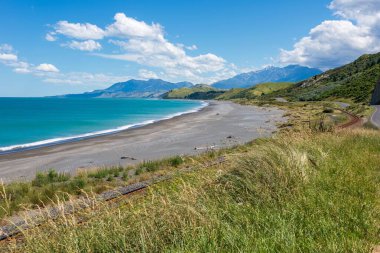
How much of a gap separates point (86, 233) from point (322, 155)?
7595 millimetres

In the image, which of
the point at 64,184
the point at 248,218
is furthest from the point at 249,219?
the point at 64,184

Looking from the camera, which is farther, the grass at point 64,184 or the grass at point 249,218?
the grass at point 64,184

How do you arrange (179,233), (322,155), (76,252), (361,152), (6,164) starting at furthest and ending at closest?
(6,164)
(361,152)
(322,155)
(179,233)
(76,252)

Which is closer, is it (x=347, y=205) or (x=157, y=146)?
(x=347, y=205)

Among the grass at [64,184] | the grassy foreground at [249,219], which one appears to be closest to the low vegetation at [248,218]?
the grassy foreground at [249,219]

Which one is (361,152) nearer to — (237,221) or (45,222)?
(237,221)

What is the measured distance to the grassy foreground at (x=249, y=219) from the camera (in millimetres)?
5074

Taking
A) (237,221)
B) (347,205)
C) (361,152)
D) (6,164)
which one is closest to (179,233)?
(237,221)

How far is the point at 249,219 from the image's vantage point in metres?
6.09

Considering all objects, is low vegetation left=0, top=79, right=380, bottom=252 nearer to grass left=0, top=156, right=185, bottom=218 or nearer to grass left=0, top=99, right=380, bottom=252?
grass left=0, top=99, right=380, bottom=252

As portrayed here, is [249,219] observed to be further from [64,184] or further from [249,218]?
[64,184]

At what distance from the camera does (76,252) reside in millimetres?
5160

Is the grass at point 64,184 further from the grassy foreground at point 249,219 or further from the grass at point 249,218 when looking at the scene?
the grassy foreground at point 249,219

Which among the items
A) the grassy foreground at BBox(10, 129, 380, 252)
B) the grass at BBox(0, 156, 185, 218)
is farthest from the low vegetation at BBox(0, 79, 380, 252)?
the grass at BBox(0, 156, 185, 218)
